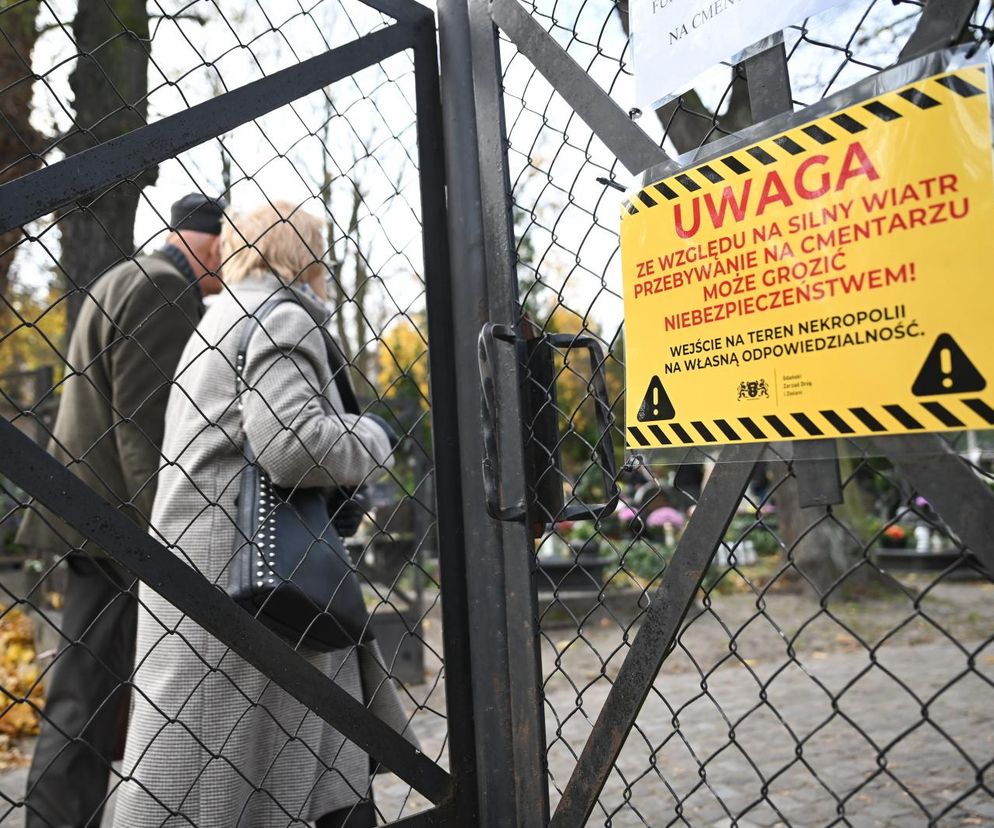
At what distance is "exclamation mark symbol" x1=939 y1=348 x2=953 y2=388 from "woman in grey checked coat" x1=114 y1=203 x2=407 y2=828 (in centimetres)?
141

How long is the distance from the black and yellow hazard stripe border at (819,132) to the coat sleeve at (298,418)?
96 centimetres

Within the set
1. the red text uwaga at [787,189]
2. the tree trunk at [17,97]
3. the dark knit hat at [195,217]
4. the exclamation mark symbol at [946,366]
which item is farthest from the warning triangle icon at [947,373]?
the tree trunk at [17,97]

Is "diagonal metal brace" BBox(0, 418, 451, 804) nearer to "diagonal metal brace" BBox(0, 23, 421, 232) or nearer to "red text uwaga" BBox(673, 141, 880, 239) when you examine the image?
"diagonal metal brace" BBox(0, 23, 421, 232)

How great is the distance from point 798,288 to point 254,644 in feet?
4.15

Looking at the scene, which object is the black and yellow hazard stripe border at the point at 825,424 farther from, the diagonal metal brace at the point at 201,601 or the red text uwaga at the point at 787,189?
the diagonal metal brace at the point at 201,601

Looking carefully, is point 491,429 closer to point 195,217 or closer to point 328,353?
point 328,353

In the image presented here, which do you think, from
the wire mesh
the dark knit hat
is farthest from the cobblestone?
the dark knit hat

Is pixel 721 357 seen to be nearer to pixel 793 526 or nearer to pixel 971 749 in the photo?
pixel 971 749

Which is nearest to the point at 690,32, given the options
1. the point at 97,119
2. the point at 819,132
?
the point at 819,132

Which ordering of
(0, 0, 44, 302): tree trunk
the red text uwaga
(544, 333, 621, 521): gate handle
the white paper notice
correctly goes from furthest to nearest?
1. (0, 0, 44, 302): tree trunk
2. (544, 333, 621, 521): gate handle
3. the white paper notice
4. the red text uwaga

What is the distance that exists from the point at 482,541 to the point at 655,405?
62 cm

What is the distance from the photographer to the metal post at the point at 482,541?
2.09 m

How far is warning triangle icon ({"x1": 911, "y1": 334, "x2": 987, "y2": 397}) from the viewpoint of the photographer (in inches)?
50.2

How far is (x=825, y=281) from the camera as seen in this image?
1441 mm
